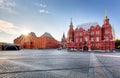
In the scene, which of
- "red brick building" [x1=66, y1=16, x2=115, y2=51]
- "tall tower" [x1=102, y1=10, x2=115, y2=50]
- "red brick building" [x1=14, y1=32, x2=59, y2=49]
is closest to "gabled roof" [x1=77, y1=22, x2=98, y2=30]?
"red brick building" [x1=66, y1=16, x2=115, y2=51]

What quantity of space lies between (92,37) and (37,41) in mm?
51227

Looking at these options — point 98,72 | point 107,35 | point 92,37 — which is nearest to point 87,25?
point 92,37

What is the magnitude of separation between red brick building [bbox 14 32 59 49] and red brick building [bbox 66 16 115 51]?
27.6 m

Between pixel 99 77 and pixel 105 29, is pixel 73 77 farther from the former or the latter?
pixel 105 29

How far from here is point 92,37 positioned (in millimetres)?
65375

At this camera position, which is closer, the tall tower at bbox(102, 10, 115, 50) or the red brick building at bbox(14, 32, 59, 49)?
the tall tower at bbox(102, 10, 115, 50)

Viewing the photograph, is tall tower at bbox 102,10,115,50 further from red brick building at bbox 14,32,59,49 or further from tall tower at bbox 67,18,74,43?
red brick building at bbox 14,32,59,49

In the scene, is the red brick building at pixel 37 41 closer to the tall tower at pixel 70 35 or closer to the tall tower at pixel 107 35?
the tall tower at pixel 70 35

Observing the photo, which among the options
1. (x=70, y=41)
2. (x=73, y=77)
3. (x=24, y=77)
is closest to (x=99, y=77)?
(x=73, y=77)

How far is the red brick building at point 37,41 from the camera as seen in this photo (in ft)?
323

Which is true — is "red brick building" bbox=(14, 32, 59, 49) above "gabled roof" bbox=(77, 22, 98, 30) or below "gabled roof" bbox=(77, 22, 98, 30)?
below

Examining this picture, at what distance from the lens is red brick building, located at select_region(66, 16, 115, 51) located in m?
59.2

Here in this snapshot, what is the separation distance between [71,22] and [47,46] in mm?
30650

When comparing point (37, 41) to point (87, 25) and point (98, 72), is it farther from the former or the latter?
point (98, 72)
